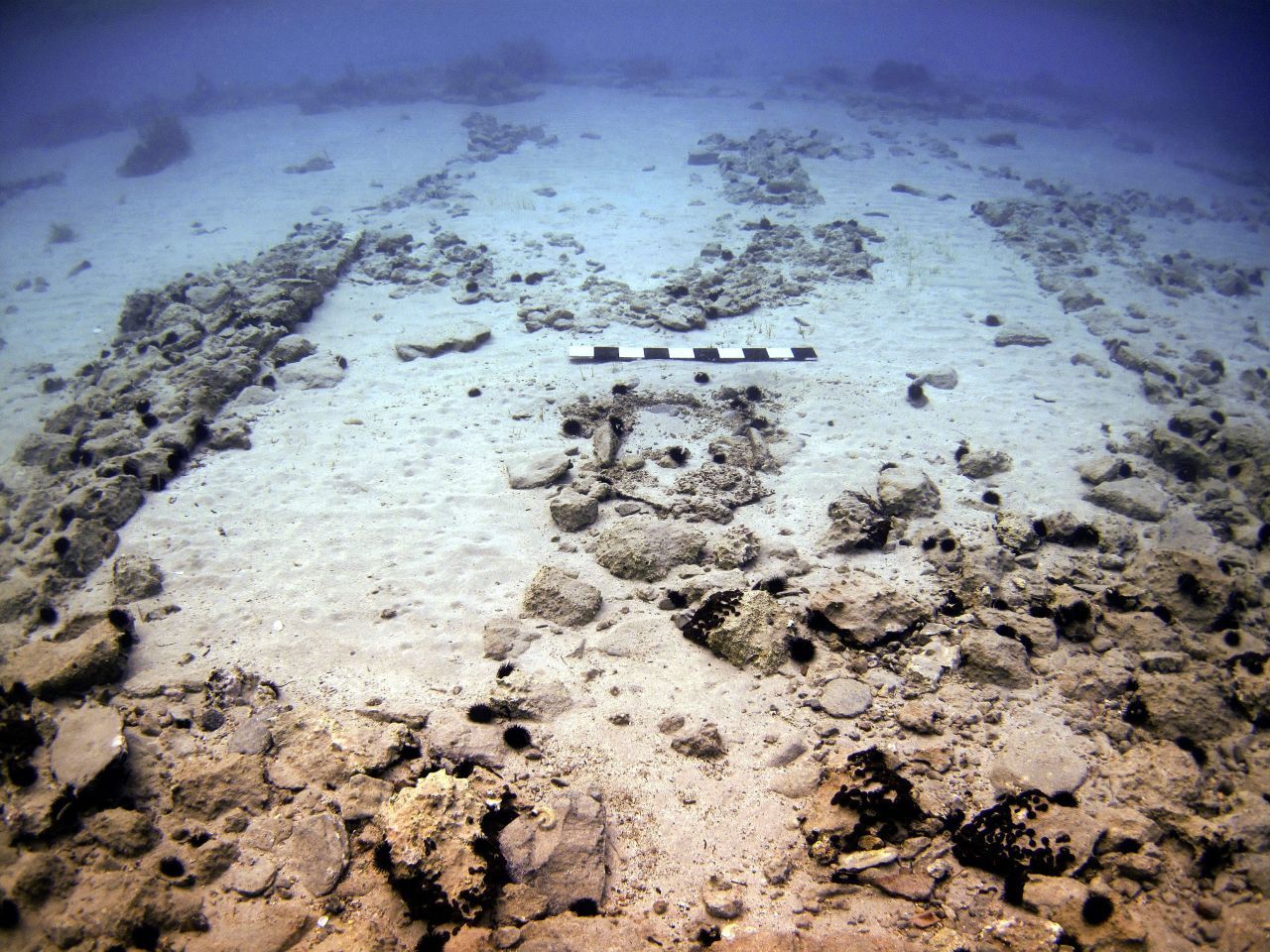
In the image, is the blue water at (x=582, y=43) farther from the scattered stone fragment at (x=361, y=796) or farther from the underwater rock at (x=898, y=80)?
the scattered stone fragment at (x=361, y=796)

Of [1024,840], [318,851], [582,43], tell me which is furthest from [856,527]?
[582,43]

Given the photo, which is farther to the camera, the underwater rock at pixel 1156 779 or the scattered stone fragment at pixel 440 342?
the scattered stone fragment at pixel 440 342

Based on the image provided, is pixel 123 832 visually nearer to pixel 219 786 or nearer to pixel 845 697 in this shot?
pixel 219 786

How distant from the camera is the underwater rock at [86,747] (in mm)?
3812

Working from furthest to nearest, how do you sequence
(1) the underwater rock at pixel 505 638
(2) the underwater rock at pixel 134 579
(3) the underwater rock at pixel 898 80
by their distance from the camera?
(3) the underwater rock at pixel 898 80, (2) the underwater rock at pixel 134 579, (1) the underwater rock at pixel 505 638

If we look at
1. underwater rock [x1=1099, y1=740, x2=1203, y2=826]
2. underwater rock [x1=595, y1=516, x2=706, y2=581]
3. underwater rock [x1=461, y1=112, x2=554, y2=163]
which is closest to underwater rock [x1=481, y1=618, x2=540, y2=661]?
underwater rock [x1=595, y1=516, x2=706, y2=581]

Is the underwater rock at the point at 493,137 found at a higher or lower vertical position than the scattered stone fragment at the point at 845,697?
higher

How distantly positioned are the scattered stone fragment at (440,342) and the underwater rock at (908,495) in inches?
291

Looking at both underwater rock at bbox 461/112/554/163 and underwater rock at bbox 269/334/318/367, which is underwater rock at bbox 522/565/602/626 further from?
underwater rock at bbox 461/112/554/163

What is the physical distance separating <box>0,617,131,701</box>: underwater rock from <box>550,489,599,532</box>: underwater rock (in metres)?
3.84

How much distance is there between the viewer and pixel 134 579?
5887 millimetres

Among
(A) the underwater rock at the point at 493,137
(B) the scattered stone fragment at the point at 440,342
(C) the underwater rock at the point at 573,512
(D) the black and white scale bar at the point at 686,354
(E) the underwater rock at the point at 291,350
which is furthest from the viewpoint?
(A) the underwater rock at the point at 493,137

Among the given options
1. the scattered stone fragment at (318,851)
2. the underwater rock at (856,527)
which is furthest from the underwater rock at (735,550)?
the scattered stone fragment at (318,851)

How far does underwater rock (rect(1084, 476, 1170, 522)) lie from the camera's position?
23.3ft
